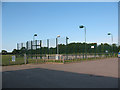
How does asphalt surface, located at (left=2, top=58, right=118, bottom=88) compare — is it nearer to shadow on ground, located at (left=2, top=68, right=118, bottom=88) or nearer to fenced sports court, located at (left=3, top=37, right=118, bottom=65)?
shadow on ground, located at (left=2, top=68, right=118, bottom=88)

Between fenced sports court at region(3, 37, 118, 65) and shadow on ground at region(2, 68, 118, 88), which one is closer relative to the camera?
shadow on ground at region(2, 68, 118, 88)

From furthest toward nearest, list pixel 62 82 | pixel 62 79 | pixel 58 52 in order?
pixel 58 52 < pixel 62 79 < pixel 62 82

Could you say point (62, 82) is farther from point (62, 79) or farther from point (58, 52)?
point (58, 52)

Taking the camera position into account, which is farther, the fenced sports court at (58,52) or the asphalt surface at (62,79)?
the fenced sports court at (58,52)

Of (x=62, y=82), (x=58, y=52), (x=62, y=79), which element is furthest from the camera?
(x=58, y=52)

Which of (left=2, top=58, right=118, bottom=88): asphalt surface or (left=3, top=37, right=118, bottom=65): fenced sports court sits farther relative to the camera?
(left=3, top=37, right=118, bottom=65): fenced sports court

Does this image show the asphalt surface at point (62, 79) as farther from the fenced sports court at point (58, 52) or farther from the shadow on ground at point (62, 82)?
the fenced sports court at point (58, 52)

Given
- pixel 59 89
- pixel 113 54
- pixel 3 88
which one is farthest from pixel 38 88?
pixel 113 54

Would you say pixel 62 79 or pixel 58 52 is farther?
pixel 58 52

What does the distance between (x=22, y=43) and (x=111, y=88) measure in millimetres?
28364

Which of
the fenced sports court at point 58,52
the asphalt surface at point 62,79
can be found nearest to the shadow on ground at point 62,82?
the asphalt surface at point 62,79

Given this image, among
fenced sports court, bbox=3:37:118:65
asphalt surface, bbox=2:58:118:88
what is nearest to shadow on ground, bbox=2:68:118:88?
asphalt surface, bbox=2:58:118:88

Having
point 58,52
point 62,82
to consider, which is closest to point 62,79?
point 62,82

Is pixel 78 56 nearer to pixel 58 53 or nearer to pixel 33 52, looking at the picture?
pixel 58 53
